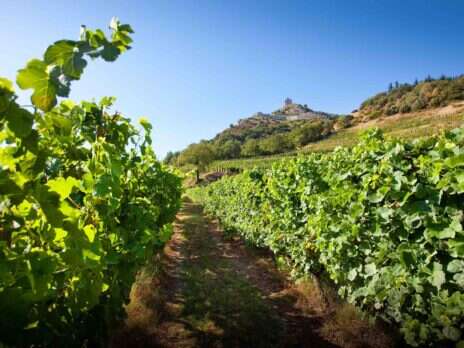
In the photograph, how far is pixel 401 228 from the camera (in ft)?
10.4

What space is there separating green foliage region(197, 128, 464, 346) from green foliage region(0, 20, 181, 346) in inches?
99.3

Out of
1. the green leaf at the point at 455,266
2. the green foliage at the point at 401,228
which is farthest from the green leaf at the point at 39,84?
the green leaf at the point at 455,266

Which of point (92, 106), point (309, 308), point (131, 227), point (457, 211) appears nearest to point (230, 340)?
point (309, 308)

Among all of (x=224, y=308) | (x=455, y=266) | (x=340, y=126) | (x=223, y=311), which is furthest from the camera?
(x=340, y=126)

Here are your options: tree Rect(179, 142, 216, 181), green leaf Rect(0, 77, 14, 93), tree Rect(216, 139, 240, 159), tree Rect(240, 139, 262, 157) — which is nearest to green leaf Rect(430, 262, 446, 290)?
green leaf Rect(0, 77, 14, 93)

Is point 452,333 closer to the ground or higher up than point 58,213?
closer to the ground

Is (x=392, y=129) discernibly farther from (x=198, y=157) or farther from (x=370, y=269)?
(x=370, y=269)

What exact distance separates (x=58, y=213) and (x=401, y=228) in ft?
10.5

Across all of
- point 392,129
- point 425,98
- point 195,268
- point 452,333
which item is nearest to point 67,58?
point 452,333

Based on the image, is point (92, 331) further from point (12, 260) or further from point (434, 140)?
point (434, 140)

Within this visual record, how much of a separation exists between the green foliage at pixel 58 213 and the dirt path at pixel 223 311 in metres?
1.78

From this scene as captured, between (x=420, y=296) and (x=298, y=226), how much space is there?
3.37m

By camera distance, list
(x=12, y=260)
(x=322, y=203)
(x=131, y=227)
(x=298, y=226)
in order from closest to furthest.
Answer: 1. (x=12, y=260)
2. (x=131, y=227)
3. (x=322, y=203)
4. (x=298, y=226)

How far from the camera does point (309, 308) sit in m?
5.24
